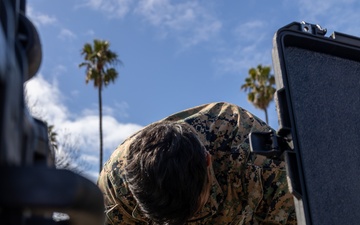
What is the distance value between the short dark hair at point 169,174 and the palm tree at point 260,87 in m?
18.5

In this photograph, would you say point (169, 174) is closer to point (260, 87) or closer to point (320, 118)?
point (320, 118)

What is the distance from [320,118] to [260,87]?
19.2 metres

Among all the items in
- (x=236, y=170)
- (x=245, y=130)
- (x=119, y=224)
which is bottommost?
(x=119, y=224)

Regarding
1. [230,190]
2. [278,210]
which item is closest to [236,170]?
[230,190]

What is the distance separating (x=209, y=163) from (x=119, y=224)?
2.01 ft

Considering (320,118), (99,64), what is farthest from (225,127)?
(99,64)

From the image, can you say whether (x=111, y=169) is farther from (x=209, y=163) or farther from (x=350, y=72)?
(x=350, y=72)

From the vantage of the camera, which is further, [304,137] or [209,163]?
[209,163]

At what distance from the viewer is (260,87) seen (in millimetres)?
20359

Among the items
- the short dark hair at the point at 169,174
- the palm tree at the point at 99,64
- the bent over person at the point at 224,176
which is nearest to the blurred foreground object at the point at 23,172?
the short dark hair at the point at 169,174

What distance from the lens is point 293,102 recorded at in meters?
1.30

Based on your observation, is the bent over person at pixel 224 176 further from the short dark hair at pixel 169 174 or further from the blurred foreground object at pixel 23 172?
the blurred foreground object at pixel 23 172

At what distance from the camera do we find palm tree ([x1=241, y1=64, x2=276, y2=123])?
66.0 ft

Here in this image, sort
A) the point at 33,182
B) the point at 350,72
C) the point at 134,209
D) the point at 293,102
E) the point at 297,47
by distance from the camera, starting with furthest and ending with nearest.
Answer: the point at 134,209, the point at 350,72, the point at 297,47, the point at 293,102, the point at 33,182
